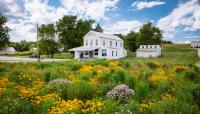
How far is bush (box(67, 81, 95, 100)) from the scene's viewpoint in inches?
502

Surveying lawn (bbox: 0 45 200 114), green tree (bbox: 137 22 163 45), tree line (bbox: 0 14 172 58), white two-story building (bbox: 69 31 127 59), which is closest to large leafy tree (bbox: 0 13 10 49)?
tree line (bbox: 0 14 172 58)

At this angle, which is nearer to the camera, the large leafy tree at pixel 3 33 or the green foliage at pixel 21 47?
the large leafy tree at pixel 3 33

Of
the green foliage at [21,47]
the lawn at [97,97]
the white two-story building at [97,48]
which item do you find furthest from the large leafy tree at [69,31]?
the green foliage at [21,47]

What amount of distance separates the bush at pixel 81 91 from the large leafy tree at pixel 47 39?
184 ft

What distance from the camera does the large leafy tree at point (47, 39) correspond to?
67938 mm

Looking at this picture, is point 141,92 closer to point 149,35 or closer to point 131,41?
point 149,35

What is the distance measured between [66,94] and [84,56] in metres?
48.2

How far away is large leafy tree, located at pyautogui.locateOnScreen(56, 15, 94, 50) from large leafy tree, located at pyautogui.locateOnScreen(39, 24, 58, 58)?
2177 millimetres

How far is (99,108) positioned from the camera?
33.3 feet

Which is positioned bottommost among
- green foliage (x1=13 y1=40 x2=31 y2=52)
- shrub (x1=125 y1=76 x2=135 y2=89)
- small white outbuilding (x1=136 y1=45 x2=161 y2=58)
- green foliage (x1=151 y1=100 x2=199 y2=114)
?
green foliage (x1=151 y1=100 x2=199 y2=114)

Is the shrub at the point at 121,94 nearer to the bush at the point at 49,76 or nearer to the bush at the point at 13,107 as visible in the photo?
the bush at the point at 13,107

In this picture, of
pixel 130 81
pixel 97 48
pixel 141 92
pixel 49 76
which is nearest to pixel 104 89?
pixel 141 92

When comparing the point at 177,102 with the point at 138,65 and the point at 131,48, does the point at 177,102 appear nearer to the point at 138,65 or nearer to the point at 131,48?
the point at 138,65

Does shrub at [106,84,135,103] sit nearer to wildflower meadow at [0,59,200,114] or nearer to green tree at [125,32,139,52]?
wildflower meadow at [0,59,200,114]
